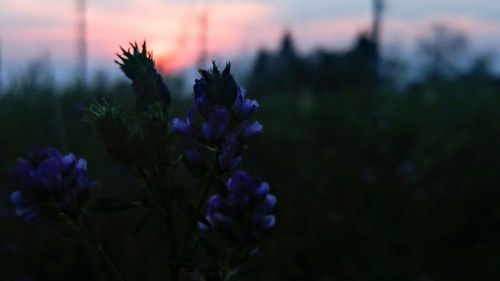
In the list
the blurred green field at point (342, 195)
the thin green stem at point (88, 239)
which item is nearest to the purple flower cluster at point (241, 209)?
the thin green stem at point (88, 239)

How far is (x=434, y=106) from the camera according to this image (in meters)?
10.9

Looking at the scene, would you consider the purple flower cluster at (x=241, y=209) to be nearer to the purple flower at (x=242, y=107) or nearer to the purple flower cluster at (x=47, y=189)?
the purple flower at (x=242, y=107)

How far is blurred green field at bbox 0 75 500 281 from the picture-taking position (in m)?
4.28

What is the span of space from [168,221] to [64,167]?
0.23m

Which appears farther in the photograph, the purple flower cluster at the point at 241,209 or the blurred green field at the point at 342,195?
the blurred green field at the point at 342,195

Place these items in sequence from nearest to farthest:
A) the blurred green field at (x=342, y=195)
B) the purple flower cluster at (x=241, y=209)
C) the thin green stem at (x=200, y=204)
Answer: the thin green stem at (x=200, y=204) → the purple flower cluster at (x=241, y=209) → the blurred green field at (x=342, y=195)

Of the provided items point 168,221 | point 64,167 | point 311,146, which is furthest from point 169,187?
point 311,146

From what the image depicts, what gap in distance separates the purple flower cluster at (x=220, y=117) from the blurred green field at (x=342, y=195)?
304mm

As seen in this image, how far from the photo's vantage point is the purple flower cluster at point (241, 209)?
1.10 metres

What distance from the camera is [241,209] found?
1.13 metres

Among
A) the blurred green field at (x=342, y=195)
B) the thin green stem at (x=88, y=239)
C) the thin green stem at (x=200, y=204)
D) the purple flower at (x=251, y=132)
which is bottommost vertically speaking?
the blurred green field at (x=342, y=195)

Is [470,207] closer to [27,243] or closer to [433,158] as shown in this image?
[433,158]

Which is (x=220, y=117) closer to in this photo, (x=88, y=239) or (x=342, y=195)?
(x=88, y=239)

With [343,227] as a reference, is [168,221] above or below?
above
